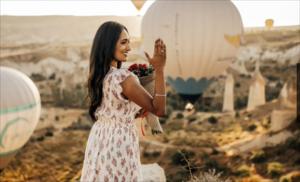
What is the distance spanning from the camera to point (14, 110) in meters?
9.09

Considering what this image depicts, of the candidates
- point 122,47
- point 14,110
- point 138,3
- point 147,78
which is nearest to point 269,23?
point 138,3

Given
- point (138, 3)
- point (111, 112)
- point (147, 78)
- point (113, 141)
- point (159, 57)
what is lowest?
point (113, 141)

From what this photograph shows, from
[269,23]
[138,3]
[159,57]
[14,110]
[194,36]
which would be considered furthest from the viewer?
[269,23]

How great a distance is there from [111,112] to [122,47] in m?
0.29

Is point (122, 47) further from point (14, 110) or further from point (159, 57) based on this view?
point (14, 110)

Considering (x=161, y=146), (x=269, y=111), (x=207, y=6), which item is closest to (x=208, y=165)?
(x=161, y=146)

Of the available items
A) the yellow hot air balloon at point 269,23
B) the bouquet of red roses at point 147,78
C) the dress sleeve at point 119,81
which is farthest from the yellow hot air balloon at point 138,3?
the dress sleeve at point 119,81

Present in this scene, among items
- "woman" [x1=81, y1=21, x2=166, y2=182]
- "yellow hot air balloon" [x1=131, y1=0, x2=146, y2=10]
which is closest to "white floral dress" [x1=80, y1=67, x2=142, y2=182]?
"woman" [x1=81, y1=21, x2=166, y2=182]

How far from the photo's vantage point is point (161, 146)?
13867 mm

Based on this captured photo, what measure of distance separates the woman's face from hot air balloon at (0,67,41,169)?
7.16 m

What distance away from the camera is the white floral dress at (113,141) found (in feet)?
7.02

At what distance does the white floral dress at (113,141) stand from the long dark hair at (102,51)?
34mm

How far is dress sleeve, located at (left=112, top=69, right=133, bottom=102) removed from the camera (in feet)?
6.79

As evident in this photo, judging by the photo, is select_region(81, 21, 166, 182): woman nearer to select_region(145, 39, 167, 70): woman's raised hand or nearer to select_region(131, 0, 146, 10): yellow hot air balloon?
select_region(145, 39, 167, 70): woman's raised hand
